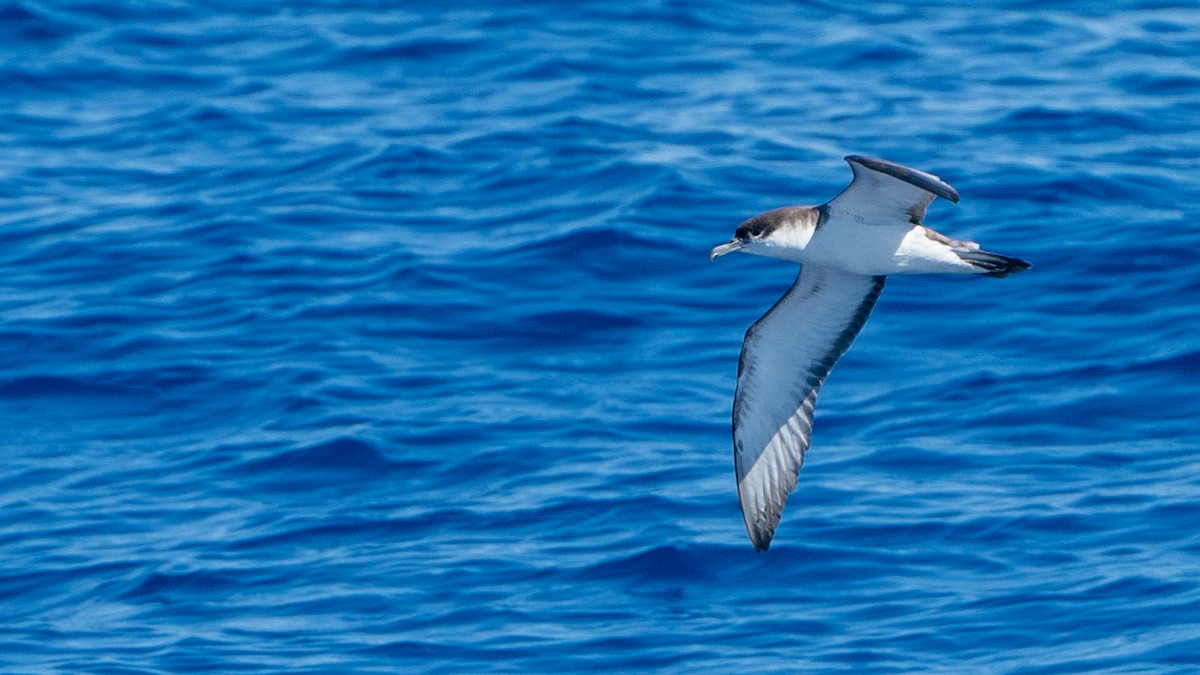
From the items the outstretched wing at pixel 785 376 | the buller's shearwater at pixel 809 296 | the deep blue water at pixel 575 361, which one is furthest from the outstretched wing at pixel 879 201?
the deep blue water at pixel 575 361

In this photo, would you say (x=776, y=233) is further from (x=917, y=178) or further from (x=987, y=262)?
(x=917, y=178)

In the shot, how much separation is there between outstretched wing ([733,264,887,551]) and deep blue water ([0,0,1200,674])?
57 cm

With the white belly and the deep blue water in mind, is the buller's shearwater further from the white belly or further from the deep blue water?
the deep blue water

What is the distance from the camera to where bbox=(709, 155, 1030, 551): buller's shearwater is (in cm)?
861

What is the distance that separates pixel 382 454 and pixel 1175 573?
15.0ft

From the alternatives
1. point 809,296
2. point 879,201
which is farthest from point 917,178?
point 809,296

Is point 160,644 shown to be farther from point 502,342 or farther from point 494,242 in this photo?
point 494,242

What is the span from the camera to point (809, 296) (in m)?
9.65

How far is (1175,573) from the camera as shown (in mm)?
9609

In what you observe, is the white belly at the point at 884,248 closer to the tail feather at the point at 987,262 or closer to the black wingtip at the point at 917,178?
the tail feather at the point at 987,262

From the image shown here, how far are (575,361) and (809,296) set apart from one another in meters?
2.61

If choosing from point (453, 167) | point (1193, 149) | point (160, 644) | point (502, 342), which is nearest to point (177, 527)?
point (160, 644)

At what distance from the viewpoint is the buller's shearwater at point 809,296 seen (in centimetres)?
861

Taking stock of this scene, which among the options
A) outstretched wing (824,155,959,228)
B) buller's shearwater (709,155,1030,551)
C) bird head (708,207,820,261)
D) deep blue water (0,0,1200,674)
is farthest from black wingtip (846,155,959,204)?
deep blue water (0,0,1200,674)
